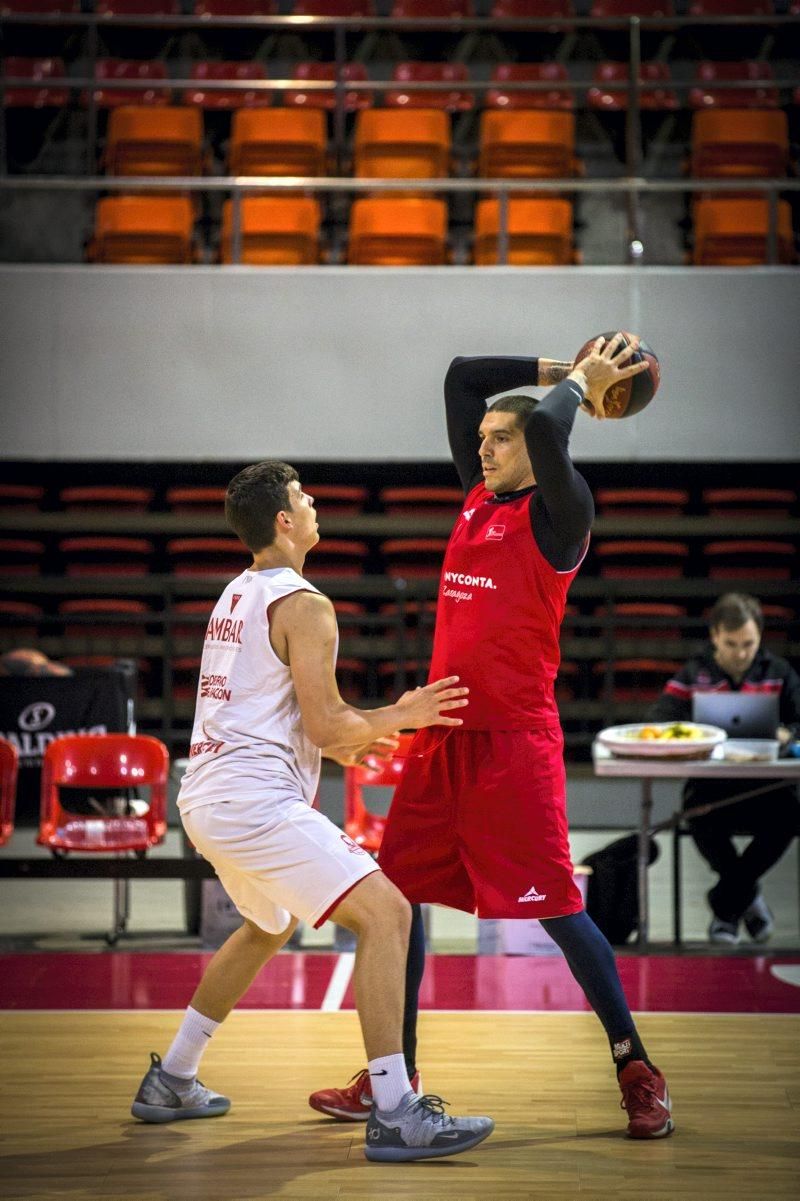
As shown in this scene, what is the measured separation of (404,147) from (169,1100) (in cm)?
738

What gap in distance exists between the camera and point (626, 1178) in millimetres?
3207

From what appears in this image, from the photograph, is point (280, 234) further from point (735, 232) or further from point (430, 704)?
point (430, 704)

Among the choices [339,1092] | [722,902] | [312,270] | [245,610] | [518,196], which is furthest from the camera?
[518,196]

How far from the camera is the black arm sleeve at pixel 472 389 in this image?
12.5 ft

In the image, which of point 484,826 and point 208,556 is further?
point 208,556

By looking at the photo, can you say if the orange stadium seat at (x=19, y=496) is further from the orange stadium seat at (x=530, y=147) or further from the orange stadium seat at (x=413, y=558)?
the orange stadium seat at (x=530, y=147)

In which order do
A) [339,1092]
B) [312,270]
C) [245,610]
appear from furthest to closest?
A: [312,270] → [339,1092] → [245,610]

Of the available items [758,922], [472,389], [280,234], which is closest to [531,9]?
[280,234]

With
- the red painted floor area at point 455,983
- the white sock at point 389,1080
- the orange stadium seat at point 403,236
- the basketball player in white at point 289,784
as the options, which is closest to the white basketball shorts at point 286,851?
the basketball player in white at point 289,784

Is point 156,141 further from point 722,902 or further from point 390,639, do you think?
point 722,902

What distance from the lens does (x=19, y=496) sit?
403 inches

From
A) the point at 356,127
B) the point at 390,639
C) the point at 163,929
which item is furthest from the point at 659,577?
the point at 163,929

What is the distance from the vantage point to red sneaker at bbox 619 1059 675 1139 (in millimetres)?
3467

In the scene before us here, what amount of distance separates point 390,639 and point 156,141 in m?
3.57
